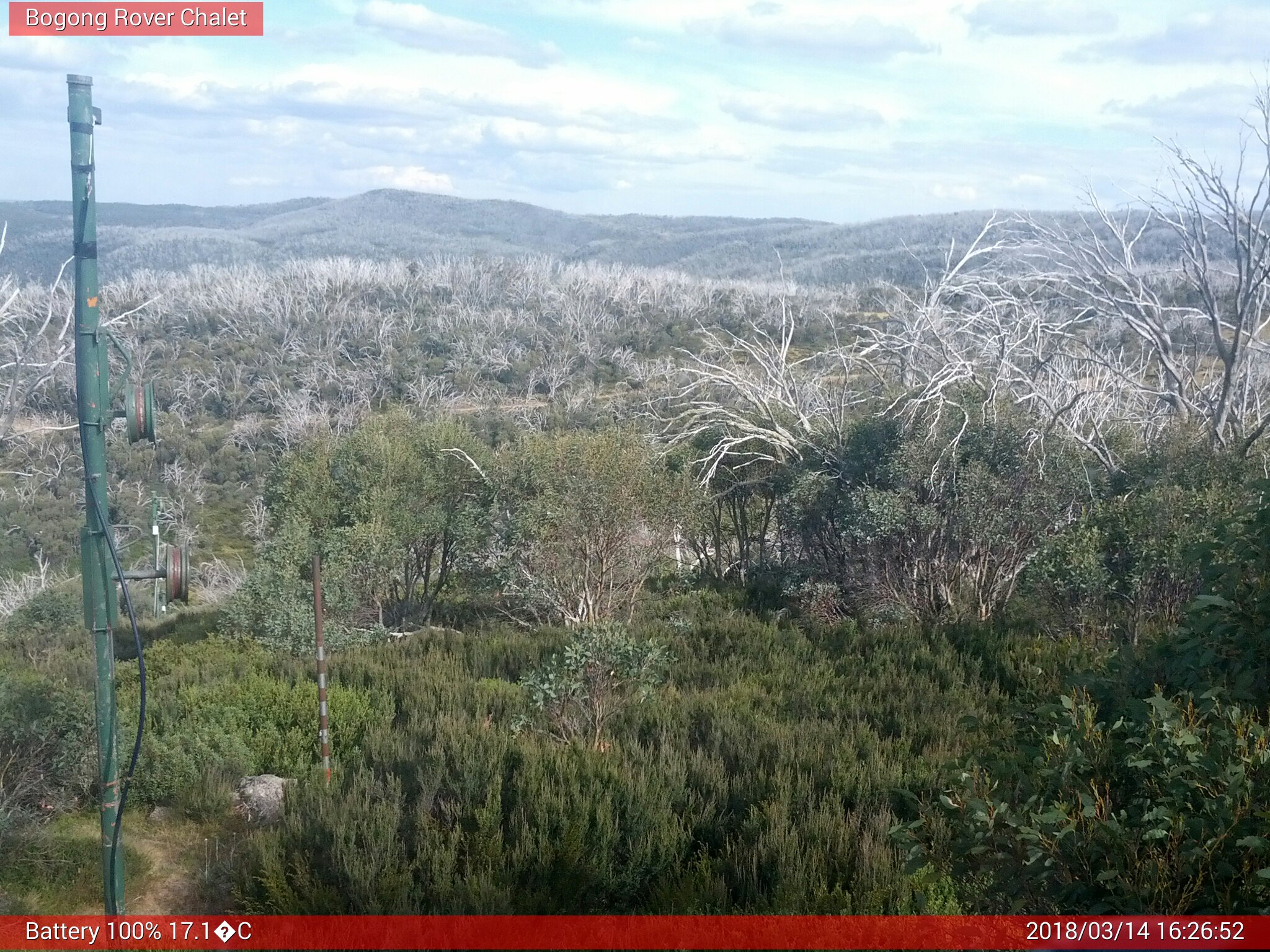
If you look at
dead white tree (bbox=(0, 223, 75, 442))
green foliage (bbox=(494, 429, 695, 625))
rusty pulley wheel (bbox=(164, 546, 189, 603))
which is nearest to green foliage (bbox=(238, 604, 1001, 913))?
rusty pulley wheel (bbox=(164, 546, 189, 603))

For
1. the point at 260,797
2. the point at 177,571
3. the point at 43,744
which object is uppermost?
the point at 177,571

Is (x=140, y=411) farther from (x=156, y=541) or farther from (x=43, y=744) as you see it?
(x=156, y=541)

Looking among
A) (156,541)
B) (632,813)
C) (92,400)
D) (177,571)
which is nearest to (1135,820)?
(632,813)

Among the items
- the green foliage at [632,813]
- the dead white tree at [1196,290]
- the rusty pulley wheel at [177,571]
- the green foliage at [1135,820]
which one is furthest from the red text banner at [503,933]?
the dead white tree at [1196,290]

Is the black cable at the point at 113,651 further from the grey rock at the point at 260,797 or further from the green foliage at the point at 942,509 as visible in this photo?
the green foliage at the point at 942,509

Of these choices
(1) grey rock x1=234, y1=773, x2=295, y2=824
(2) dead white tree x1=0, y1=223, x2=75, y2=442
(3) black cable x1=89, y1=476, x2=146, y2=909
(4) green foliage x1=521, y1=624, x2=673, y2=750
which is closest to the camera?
(3) black cable x1=89, y1=476, x2=146, y2=909

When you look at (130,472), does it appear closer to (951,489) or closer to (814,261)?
(951,489)

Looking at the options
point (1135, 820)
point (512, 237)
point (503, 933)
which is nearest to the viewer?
point (1135, 820)

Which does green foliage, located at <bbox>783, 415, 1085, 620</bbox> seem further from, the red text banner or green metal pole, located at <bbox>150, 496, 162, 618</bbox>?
the red text banner
